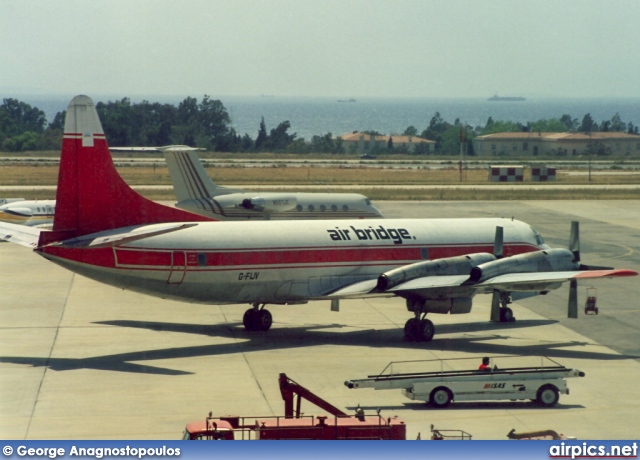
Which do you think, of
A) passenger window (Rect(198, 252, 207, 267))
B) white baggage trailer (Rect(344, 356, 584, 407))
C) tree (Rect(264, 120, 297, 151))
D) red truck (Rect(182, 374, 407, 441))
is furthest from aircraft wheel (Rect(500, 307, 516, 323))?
tree (Rect(264, 120, 297, 151))

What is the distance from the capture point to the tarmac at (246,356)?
Answer: 23.6 m

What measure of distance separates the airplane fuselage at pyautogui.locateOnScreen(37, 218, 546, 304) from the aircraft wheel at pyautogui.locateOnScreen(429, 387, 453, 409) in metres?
9.91

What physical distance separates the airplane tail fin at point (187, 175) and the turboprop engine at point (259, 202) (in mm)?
1032

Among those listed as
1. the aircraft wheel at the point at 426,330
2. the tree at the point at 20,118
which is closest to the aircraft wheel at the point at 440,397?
the aircraft wheel at the point at 426,330

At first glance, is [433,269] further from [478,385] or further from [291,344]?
[478,385]

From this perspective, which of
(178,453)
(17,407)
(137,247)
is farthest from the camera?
(137,247)

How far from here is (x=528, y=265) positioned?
111 ft

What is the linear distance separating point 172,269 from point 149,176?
267ft

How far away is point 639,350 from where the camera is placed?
105ft

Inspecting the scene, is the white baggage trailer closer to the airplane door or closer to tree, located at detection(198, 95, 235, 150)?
the airplane door

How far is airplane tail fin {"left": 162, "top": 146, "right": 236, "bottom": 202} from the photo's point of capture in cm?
5244

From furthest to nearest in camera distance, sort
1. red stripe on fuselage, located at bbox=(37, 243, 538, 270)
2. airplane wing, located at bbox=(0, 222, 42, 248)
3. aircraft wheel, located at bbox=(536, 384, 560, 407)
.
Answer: airplane wing, located at bbox=(0, 222, 42, 248) < red stripe on fuselage, located at bbox=(37, 243, 538, 270) < aircraft wheel, located at bbox=(536, 384, 560, 407)

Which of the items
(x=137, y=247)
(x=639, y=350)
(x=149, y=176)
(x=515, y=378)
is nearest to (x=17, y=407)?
(x=137, y=247)

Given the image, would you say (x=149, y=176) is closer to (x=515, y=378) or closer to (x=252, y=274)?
(x=252, y=274)
